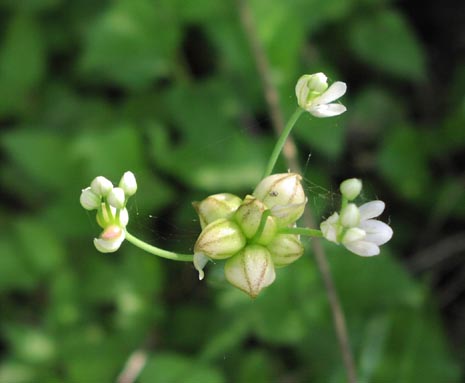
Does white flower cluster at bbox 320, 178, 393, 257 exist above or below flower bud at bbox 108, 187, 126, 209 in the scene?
below

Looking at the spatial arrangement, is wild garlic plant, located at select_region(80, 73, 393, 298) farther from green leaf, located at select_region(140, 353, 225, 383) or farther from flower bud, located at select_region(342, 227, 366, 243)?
green leaf, located at select_region(140, 353, 225, 383)

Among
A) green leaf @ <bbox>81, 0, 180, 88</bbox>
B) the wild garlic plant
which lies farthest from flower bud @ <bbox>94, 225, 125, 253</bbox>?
green leaf @ <bbox>81, 0, 180, 88</bbox>

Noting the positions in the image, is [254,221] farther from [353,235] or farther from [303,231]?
[353,235]

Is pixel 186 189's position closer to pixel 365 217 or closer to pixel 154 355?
pixel 154 355

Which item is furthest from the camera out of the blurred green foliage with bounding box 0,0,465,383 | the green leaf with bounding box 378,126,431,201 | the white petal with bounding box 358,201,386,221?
the green leaf with bounding box 378,126,431,201

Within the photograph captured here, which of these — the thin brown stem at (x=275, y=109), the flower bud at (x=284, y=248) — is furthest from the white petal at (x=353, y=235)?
the thin brown stem at (x=275, y=109)
